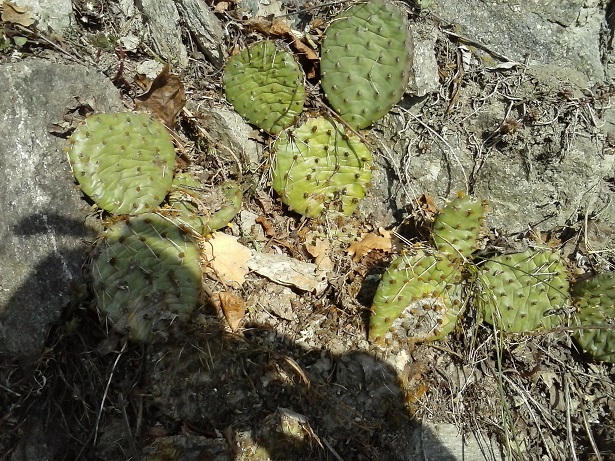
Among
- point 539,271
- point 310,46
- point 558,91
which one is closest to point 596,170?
point 558,91

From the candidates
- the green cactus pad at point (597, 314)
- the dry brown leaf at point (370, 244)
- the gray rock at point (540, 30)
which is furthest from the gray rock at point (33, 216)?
the green cactus pad at point (597, 314)

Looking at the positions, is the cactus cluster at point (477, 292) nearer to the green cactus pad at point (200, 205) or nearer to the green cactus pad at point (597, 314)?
the green cactus pad at point (597, 314)

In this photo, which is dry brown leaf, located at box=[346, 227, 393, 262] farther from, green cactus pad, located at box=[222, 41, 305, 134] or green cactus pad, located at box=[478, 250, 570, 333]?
green cactus pad, located at box=[222, 41, 305, 134]

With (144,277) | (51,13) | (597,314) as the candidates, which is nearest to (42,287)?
(144,277)

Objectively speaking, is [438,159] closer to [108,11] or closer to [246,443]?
[246,443]

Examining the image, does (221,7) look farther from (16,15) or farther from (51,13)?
(16,15)

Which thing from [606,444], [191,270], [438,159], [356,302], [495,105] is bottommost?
[606,444]
